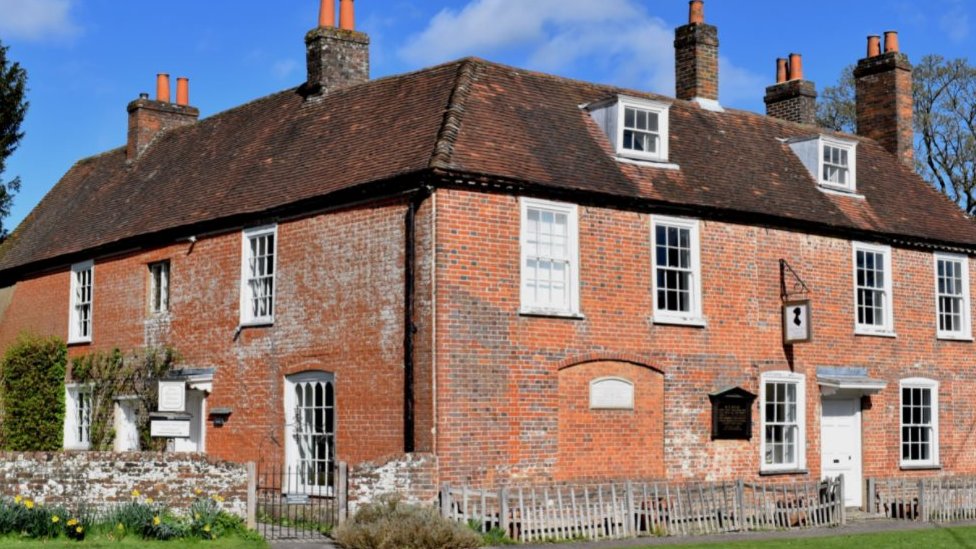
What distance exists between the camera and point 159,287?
2728 centimetres

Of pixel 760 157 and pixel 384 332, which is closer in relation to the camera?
pixel 384 332

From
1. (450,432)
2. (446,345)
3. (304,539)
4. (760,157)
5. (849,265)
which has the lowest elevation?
(304,539)

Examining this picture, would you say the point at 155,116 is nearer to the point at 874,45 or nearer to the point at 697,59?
the point at 697,59

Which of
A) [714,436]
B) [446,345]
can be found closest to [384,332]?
[446,345]

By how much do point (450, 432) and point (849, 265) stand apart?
1054cm

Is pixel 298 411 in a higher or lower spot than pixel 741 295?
lower

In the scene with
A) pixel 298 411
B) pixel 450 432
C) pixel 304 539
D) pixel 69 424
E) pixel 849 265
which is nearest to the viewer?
pixel 304 539

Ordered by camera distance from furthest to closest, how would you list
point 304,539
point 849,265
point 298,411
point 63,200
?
point 63,200 → point 849,265 → point 298,411 → point 304,539

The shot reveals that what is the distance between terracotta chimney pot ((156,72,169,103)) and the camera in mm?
33656

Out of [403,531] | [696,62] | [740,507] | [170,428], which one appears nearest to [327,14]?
[696,62]

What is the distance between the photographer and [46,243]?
31.8m

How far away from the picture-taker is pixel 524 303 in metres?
21.5

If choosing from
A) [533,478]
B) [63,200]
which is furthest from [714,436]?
[63,200]

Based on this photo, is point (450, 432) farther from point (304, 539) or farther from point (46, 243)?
point (46, 243)
